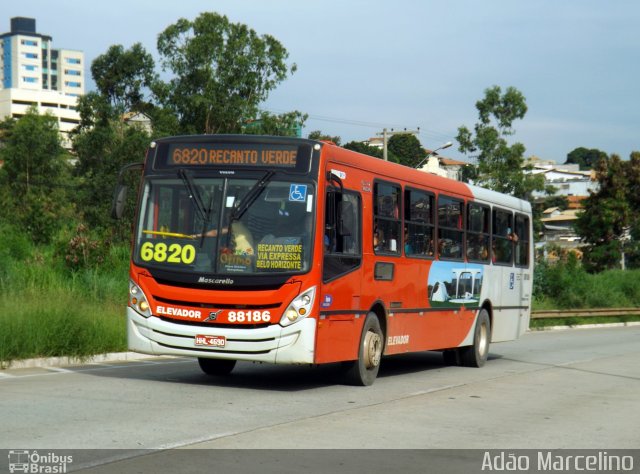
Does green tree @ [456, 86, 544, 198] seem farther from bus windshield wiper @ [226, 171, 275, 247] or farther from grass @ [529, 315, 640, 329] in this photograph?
bus windshield wiper @ [226, 171, 275, 247]

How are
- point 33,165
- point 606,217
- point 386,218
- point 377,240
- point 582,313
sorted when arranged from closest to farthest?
point 377,240 → point 386,218 → point 582,313 → point 606,217 → point 33,165

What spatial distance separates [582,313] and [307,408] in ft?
102

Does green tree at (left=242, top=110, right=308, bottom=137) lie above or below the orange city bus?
above

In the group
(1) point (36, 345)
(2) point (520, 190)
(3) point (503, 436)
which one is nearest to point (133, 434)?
(3) point (503, 436)

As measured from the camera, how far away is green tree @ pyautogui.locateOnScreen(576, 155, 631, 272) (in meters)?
65.6

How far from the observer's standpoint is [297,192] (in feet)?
40.7

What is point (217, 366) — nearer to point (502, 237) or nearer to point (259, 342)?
point (259, 342)

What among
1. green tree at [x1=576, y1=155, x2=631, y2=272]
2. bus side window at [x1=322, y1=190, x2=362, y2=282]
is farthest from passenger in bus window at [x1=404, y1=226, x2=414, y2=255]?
green tree at [x1=576, y1=155, x2=631, y2=272]

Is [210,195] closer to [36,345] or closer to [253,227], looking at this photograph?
[253,227]

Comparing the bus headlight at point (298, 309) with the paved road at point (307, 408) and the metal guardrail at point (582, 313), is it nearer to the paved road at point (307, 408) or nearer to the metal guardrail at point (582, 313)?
the paved road at point (307, 408)

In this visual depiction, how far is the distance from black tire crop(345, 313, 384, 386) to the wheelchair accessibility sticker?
2.15m

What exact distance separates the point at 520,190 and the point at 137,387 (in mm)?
43353

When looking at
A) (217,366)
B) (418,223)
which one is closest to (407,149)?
(418,223)
